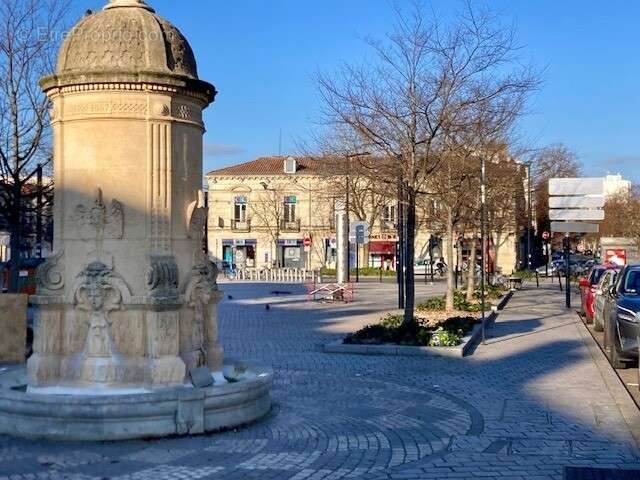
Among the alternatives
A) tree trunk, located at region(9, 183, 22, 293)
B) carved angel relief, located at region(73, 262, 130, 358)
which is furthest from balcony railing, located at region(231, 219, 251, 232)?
carved angel relief, located at region(73, 262, 130, 358)

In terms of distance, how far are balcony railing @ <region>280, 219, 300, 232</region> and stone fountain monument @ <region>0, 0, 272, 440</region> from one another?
62.4 meters

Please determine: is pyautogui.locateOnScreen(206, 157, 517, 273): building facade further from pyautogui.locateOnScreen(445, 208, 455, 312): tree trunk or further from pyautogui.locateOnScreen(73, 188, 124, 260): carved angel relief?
pyautogui.locateOnScreen(73, 188, 124, 260): carved angel relief

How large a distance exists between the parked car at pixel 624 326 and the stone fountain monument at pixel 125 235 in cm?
672

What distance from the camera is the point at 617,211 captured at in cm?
7781

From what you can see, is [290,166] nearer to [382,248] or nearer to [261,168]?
[261,168]

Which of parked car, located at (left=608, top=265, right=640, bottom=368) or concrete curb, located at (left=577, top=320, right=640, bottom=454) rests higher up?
parked car, located at (left=608, top=265, right=640, bottom=368)

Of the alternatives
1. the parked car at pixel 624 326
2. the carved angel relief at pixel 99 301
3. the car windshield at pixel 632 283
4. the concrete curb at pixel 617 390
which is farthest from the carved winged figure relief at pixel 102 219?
the car windshield at pixel 632 283

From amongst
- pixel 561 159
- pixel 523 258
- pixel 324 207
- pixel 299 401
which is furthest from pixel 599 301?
pixel 523 258

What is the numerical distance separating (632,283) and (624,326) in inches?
101

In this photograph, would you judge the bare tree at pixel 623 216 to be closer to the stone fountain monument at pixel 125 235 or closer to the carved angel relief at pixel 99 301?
the stone fountain monument at pixel 125 235

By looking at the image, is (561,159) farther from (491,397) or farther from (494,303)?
(491,397)

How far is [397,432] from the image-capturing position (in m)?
8.33

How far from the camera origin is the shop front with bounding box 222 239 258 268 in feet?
239

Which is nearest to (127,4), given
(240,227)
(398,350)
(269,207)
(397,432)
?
(397,432)
